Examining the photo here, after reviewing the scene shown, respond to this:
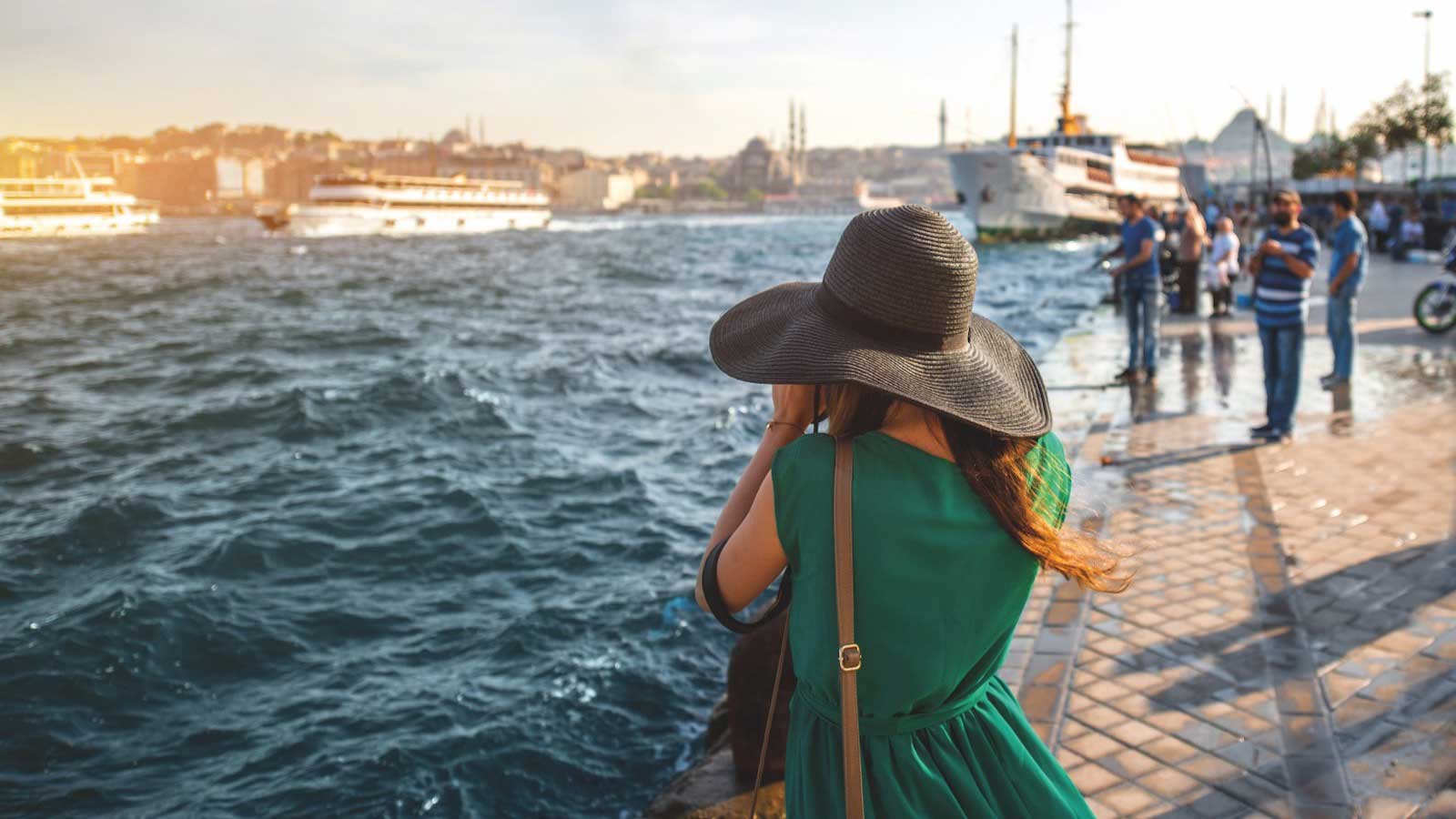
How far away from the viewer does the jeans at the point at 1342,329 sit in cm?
887

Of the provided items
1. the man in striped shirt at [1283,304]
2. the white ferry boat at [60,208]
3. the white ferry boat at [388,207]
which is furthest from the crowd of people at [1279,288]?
the white ferry boat at [60,208]

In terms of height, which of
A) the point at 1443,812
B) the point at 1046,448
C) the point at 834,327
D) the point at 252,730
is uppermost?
the point at 834,327

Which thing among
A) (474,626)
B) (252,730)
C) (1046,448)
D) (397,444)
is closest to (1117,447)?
(474,626)

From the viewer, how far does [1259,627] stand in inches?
175

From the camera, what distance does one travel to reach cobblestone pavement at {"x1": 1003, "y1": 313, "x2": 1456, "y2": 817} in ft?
10.9

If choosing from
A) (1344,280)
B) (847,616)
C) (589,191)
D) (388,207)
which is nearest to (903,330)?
(847,616)

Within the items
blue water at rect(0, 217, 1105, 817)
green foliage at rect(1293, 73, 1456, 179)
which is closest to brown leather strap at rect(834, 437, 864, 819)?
blue water at rect(0, 217, 1105, 817)

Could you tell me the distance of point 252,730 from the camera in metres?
5.69

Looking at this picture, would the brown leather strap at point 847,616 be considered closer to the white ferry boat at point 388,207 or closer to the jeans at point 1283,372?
the jeans at point 1283,372

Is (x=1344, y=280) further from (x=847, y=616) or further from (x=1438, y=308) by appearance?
(x=847, y=616)

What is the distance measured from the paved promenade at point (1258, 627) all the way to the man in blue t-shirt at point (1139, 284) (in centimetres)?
168

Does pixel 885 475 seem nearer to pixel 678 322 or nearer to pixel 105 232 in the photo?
pixel 678 322

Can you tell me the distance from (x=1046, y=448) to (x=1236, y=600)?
3.59 meters

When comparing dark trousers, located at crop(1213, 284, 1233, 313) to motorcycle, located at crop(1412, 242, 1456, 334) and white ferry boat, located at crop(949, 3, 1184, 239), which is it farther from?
white ferry boat, located at crop(949, 3, 1184, 239)
